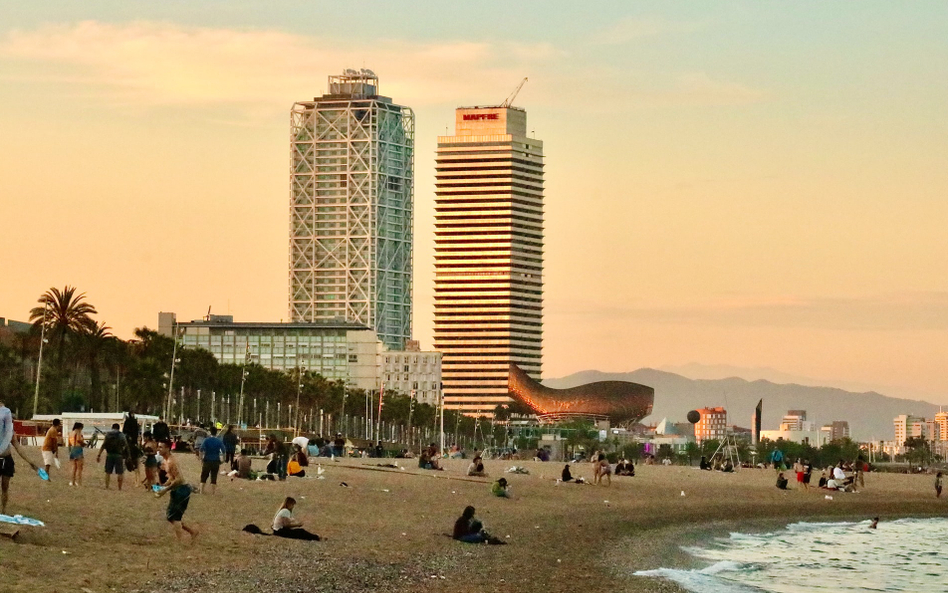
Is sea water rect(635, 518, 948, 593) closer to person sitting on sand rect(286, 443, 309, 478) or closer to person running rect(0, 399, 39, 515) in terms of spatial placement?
person sitting on sand rect(286, 443, 309, 478)

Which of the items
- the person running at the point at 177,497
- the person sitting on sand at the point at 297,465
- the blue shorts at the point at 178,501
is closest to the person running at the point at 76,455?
the person running at the point at 177,497

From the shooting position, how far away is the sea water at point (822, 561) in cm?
3356

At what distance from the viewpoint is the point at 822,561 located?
4059cm

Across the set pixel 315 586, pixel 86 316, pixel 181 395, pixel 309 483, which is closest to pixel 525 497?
pixel 309 483

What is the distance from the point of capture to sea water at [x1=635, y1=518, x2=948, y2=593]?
110 ft

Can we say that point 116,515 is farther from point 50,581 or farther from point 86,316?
point 86,316

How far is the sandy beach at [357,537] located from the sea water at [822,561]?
1251 mm

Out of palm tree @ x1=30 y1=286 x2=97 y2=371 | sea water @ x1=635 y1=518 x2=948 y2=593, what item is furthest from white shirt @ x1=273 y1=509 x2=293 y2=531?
palm tree @ x1=30 y1=286 x2=97 y2=371

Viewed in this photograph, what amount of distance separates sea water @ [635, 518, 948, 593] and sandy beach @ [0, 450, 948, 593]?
125 centimetres

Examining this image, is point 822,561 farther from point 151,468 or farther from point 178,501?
point 178,501

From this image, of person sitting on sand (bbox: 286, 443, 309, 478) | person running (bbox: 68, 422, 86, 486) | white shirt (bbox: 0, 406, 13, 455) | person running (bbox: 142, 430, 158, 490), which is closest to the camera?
white shirt (bbox: 0, 406, 13, 455)

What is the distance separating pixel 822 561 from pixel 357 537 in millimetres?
14760

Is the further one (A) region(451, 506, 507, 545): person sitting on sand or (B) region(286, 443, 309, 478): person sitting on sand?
(B) region(286, 443, 309, 478): person sitting on sand

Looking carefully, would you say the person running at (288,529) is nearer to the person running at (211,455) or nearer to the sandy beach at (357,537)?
the sandy beach at (357,537)
